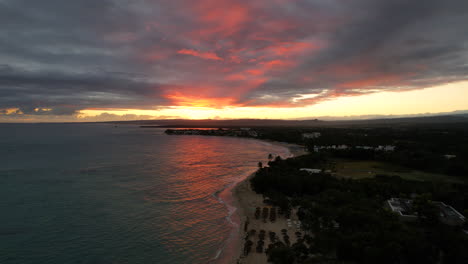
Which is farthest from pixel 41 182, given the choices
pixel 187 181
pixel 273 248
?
pixel 273 248

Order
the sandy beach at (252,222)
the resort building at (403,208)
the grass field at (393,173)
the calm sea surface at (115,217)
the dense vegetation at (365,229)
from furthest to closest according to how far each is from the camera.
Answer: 1. the grass field at (393,173)
2. the resort building at (403,208)
3. the calm sea surface at (115,217)
4. the sandy beach at (252,222)
5. the dense vegetation at (365,229)

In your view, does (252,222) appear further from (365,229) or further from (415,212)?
(415,212)

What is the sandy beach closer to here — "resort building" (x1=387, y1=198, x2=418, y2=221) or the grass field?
"resort building" (x1=387, y1=198, x2=418, y2=221)

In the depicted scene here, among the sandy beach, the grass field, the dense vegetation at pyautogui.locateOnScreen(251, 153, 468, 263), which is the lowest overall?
the grass field

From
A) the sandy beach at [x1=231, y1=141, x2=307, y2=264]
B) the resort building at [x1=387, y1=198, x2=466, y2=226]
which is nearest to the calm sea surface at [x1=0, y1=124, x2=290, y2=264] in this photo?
the sandy beach at [x1=231, y1=141, x2=307, y2=264]

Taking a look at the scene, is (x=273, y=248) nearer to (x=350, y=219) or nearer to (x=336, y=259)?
(x=336, y=259)

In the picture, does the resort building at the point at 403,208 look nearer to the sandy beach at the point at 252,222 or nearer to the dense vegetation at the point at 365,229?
the dense vegetation at the point at 365,229

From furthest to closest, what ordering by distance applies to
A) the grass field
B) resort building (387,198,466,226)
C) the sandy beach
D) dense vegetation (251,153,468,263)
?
the grass field → resort building (387,198,466,226) → the sandy beach → dense vegetation (251,153,468,263)

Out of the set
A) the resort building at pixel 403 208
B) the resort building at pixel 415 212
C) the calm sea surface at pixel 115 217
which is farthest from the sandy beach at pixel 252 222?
the resort building at pixel 415 212
